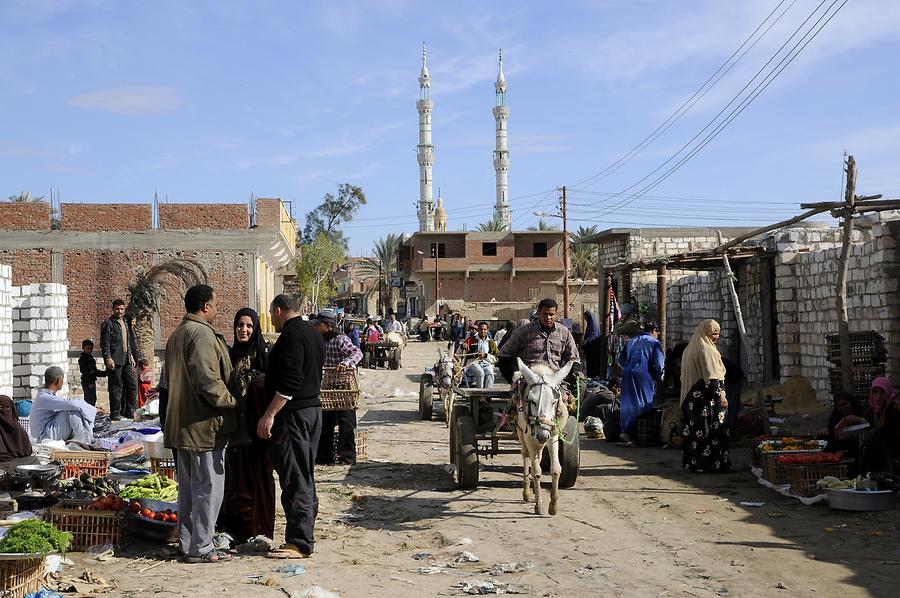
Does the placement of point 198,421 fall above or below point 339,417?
above

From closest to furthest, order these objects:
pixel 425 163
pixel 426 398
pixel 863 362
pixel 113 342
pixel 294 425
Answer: pixel 294 425
pixel 863 362
pixel 113 342
pixel 426 398
pixel 425 163

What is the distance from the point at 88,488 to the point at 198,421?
1.79 m

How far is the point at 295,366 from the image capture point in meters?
6.69

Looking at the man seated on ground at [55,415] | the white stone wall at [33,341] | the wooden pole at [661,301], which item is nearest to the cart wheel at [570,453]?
the man seated on ground at [55,415]

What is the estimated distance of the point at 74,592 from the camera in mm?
5844

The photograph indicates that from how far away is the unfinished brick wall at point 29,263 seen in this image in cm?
2830

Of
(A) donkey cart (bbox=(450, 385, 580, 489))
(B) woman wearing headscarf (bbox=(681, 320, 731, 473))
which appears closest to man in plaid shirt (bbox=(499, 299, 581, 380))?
(A) donkey cart (bbox=(450, 385, 580, 489))

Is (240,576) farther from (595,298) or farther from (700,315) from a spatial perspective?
(595,298)

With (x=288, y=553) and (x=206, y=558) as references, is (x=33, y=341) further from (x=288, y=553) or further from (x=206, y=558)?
(x=288, y=553)

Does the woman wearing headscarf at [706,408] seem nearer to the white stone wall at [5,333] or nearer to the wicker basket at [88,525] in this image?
the wicker basket at [88,525]

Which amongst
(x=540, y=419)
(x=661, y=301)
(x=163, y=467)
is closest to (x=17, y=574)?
(x=163, y=467)

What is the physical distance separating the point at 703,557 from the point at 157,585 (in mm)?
3761

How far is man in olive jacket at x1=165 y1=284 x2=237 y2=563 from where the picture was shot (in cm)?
654

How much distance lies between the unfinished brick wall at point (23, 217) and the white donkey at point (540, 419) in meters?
24.2
